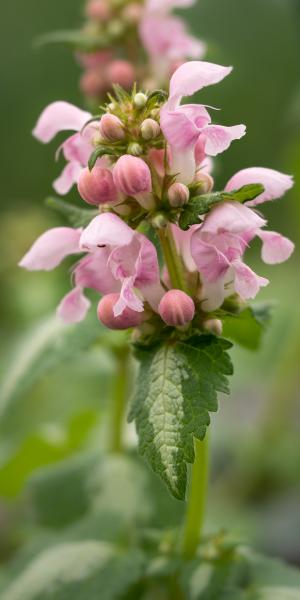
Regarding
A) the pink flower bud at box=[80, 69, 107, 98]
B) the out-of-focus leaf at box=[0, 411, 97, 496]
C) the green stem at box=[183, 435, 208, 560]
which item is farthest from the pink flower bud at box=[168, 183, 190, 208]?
the out-of-focus leaf at box=[0, 411, 97, 496]

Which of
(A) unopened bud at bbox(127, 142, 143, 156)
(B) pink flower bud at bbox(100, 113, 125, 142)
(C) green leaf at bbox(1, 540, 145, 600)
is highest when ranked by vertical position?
(B) pink flower bud at bbox(100, 113, 125, 142)

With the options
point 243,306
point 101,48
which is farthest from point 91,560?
point 101,48

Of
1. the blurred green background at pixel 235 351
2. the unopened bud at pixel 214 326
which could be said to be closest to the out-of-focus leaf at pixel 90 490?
the blurred green background at pixel 235 351

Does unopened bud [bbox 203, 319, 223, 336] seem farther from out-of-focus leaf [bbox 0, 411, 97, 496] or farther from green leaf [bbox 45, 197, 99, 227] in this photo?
out-of-focus leaf [bbox 0, 411, 97, 496]

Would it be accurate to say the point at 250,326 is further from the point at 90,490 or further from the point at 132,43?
A: the point at 132,43

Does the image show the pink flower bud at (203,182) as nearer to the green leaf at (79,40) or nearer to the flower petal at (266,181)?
the flower petal at (266,181)
